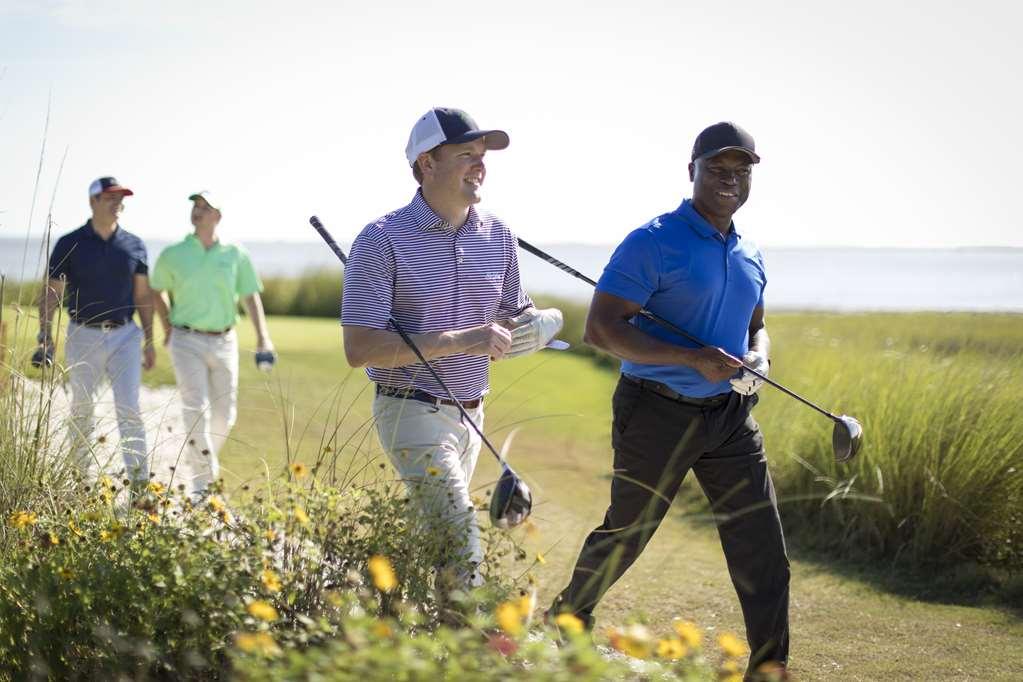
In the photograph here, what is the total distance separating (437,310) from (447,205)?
38 cm

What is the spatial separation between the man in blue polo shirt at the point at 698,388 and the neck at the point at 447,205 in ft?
1.95

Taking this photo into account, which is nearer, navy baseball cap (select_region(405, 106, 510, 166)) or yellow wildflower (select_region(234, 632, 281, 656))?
yellow wildflower (select_region(234, 632, 281, 656))

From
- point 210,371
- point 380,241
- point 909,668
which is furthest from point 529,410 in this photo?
point 380,241

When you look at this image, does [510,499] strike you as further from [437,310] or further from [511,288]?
[511,288]

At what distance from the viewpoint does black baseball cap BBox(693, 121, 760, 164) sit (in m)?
4.75

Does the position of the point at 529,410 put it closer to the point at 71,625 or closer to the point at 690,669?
the point at 71,625

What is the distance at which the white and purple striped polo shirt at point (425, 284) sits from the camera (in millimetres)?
4387

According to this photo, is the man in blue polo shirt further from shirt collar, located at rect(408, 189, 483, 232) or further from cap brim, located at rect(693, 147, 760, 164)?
shirt collar, located at rect(408, 189, 483, 232)

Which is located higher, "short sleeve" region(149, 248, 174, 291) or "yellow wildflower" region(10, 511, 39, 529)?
"short sleeve" region(149, 248, 174, 291)

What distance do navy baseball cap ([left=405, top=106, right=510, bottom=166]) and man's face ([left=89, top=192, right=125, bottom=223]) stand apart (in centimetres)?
391

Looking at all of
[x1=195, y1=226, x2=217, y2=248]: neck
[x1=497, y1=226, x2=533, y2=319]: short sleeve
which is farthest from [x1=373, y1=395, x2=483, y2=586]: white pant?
[x1=195, y1=226, x2=217, y2=248]: neck

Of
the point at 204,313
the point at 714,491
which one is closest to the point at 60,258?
the point at 204,313

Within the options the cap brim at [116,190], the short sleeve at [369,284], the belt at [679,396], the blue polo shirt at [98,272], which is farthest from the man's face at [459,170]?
the cap brim at [116,190]

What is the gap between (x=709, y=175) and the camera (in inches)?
191
